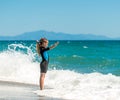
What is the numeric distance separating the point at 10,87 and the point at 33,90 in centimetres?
106

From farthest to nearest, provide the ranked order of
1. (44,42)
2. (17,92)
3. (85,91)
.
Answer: (44,42)
(17,92)
(85,91)

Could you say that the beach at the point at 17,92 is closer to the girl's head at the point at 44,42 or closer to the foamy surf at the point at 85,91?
the foamy surf at the point at 85,91

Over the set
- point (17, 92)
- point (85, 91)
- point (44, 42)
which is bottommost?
point (17, 92)

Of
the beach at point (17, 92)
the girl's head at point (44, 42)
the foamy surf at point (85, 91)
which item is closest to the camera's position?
the beach at point (17, 92)

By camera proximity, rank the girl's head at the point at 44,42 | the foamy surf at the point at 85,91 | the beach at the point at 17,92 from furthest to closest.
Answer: the girl's head at the point at 44,42 → the foamy surf at the point at 85,91 → the beach at the point at 17,92

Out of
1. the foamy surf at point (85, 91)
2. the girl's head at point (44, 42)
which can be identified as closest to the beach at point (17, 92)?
the foamy surf at point (85, 91)

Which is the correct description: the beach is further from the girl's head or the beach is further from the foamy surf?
the girl's head

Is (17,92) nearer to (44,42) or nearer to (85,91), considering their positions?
(44,42)

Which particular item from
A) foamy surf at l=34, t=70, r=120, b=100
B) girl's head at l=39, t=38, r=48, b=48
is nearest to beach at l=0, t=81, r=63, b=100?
foamy surf at l=34, t=70, r=120, b=100

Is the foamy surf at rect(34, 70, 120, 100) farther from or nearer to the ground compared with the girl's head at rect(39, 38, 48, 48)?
nearer to the ground

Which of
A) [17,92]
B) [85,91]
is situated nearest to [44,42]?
[17,92]

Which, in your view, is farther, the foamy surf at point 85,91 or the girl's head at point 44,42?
the girl's head at point 44,42

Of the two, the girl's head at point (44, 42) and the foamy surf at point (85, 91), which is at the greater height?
the girl's head at point (44, 42)

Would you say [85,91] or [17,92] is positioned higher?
[85,91]
